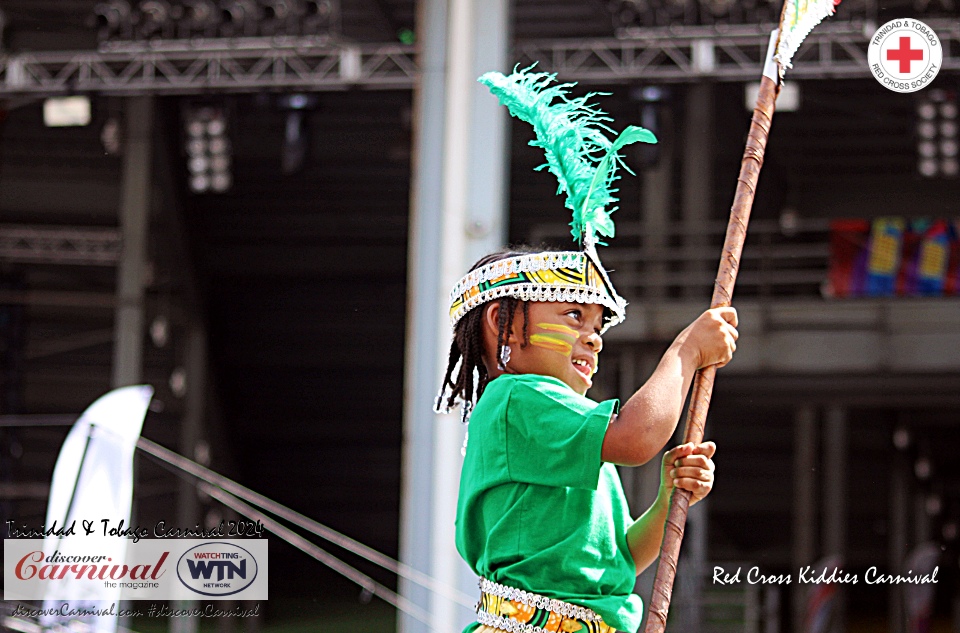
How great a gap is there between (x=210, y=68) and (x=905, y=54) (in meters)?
4.19

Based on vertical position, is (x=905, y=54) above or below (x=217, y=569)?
above

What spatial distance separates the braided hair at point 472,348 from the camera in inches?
71.7

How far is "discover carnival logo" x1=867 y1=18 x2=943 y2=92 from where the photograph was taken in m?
3.33

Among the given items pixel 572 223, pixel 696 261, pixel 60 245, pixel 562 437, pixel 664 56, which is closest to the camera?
pixel 562 437

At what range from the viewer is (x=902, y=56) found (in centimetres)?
330

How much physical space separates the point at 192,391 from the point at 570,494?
8.96 m

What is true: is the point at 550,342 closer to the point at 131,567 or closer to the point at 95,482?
the point at 131,567

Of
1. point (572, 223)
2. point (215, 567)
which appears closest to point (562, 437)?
point (572, 223)

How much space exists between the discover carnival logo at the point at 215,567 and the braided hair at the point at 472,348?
2112 mm

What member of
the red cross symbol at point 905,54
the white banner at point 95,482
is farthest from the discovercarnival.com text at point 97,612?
the red cross symbol at point 905,54

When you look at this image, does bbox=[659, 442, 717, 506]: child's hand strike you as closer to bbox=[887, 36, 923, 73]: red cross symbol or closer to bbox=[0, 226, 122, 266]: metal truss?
bbox=[887, 36, 923, 73]: red cross symbol

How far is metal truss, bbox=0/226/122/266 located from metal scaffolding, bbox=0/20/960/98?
0.92 metres

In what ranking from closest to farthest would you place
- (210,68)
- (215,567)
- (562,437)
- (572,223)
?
(562,437), (572,223), (215,567), (210,68)

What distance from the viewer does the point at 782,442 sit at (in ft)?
40.5
